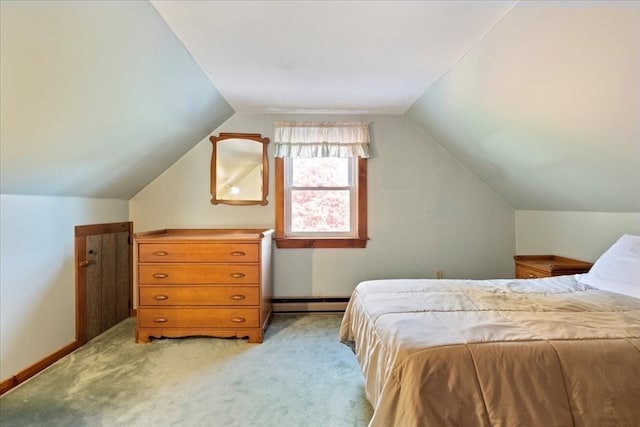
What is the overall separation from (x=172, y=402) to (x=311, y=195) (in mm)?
2358

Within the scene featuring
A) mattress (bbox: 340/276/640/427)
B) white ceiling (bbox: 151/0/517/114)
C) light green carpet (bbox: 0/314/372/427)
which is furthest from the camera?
light green carpet (bbox: 0/314/372/427)

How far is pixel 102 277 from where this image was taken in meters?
3.08

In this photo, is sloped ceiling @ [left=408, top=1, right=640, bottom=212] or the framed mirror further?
the framed mirror

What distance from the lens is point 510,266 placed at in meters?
3.80

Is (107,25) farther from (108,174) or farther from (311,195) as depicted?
(311,195)

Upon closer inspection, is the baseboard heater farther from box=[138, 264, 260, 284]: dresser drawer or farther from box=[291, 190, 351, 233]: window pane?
box=[138, 264, 260, 284]: dresser drawer

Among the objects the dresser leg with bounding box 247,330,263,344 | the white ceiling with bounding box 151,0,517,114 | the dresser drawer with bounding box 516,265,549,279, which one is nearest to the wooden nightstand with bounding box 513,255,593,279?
the dresser drawer with bounding box 516,265,549,279

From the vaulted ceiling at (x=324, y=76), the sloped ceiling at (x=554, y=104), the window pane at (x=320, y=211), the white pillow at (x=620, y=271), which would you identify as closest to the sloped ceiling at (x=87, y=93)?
the vaulted ceiling at (x=324, y=76)

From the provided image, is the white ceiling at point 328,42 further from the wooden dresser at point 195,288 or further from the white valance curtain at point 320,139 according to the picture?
the wooden dresser at point 195,288

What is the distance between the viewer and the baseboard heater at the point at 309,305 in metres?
3.64

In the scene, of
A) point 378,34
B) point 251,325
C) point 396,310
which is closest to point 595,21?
point 378,34

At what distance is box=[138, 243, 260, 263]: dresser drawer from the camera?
284 cm

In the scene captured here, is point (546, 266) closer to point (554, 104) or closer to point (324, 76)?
point (554, 104)

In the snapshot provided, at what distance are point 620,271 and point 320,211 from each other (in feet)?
8.40
